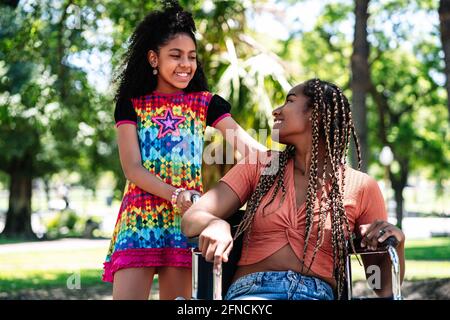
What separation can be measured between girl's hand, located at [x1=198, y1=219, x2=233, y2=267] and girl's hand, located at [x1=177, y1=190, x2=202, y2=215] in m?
0.33

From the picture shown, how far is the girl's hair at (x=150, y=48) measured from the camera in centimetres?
336

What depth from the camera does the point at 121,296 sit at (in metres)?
3.12

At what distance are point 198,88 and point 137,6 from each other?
19.1 ft

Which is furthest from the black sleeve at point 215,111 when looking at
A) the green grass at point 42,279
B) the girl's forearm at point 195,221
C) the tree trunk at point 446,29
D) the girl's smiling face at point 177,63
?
the green grass at point 42,279

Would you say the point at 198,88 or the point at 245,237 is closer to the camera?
the point at 245,237

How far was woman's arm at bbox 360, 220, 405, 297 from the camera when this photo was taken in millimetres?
2615

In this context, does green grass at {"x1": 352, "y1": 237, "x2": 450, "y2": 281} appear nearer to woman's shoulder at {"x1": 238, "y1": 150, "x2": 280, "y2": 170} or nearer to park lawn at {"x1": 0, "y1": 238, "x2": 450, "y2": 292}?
park lawn at {"x1": 0, "y1": 238, "x2": 450, "y2": 292}

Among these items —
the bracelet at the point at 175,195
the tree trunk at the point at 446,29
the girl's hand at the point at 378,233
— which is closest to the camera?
the girl's hand at the point at 378,233

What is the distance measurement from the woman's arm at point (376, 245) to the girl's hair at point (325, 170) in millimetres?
115

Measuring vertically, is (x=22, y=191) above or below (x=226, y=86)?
below

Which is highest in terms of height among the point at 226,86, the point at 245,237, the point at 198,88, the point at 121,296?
the point at 226,86

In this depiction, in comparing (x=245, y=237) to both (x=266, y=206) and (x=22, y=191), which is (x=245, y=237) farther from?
(x=22, y=191)

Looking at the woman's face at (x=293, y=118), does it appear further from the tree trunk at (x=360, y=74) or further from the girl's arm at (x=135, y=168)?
the tree trunk at (x=360, y=74)

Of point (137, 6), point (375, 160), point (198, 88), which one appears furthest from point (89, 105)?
point (375, 160)
